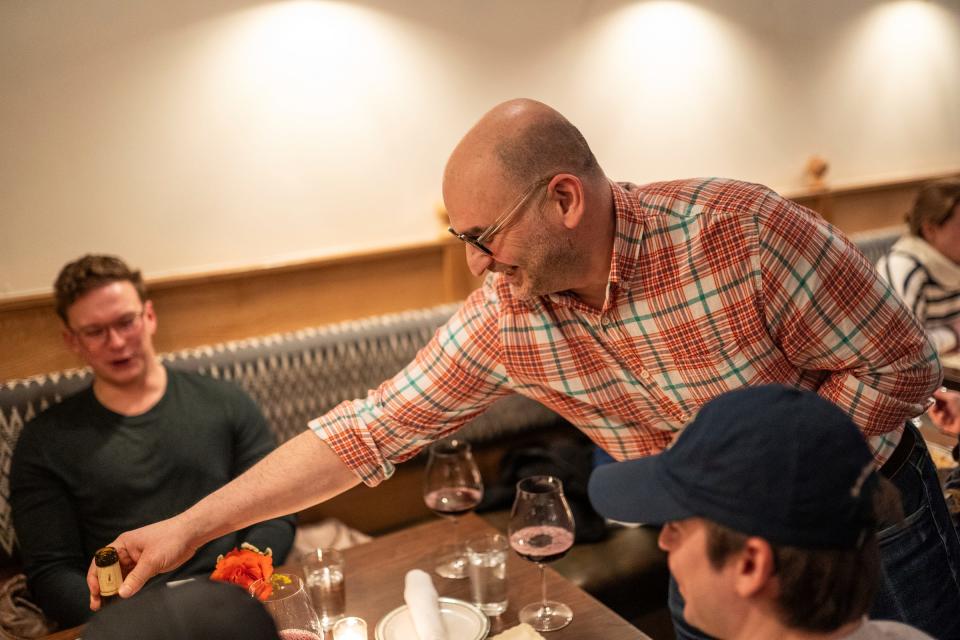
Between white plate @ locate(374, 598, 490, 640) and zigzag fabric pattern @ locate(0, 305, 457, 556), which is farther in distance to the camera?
zigzag fabric pattern @ locate(0, 305, 457, 556)

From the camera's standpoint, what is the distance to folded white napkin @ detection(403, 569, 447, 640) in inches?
57.6

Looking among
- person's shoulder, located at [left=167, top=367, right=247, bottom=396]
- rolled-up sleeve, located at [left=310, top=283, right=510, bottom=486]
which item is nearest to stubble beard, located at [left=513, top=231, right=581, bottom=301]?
rolled-up sleeve, located at [left=310, top=283, right=510, bottom=486]

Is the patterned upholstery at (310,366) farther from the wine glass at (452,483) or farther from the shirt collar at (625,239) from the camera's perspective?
the shirt collar at (625,239)

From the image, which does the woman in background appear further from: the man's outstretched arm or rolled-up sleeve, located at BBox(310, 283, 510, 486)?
the man's outstretched arm

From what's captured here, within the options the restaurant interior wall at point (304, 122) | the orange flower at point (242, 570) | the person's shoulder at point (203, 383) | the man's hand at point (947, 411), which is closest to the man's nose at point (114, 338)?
the person's shoulder at point (203, 383)

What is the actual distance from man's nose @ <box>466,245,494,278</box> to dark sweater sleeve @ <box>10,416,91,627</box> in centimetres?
147

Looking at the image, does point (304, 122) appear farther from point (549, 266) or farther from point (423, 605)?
point (423, 605)

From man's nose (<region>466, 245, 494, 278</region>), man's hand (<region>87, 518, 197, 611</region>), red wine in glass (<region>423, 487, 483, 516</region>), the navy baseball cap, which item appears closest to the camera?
the navy baseball cap

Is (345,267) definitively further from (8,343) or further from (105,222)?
(8,343)

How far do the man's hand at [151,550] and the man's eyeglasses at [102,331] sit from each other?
1055 millimetres

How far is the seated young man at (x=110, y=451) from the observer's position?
2283 millimetres

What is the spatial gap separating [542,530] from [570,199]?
2.12 feet

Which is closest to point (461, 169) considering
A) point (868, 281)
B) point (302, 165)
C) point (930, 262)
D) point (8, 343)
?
point (868, 281)

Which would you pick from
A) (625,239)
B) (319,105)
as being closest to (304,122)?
(319,105)
